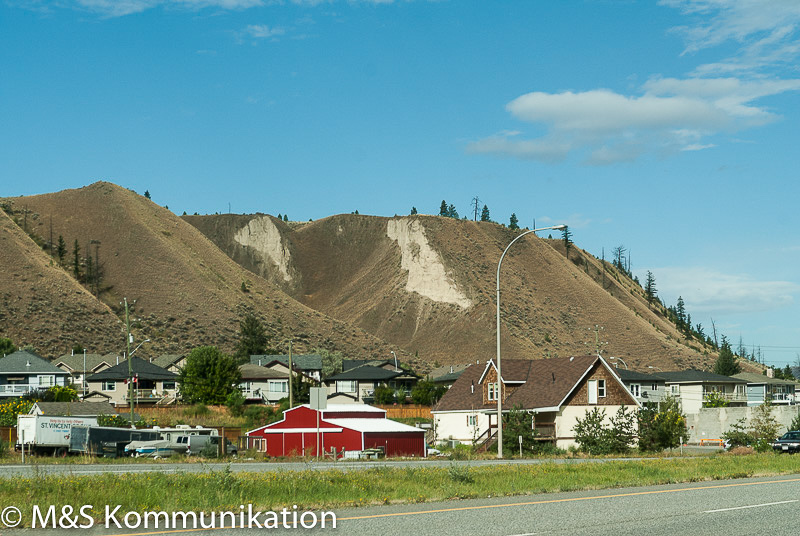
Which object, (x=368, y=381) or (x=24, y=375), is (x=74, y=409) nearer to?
(x=24, y=375)

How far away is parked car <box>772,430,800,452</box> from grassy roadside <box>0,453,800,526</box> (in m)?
21.7

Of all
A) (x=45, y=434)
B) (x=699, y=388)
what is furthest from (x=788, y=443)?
(x=699, y=388)

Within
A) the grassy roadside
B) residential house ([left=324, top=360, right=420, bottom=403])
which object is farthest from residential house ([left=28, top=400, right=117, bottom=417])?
the grassy roadside

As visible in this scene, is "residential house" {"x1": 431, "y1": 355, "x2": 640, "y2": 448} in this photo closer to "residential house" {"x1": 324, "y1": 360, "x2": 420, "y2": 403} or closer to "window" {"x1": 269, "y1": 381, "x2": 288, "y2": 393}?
"window" {"x1": 269, "y1": 381, "x2": 288, "y2": 393}

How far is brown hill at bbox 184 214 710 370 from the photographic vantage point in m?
156

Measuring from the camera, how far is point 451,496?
61.1ft

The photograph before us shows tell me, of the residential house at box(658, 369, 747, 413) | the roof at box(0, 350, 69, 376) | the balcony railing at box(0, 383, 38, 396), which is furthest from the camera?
the residential house at box(658, 369, 747, 413)

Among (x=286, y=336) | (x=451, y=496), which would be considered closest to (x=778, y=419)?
(x=451, y=496)

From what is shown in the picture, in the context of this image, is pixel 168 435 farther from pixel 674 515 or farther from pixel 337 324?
pixel 337 324

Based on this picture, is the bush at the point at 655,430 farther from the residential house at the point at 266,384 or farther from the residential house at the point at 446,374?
the residential house at the point at 446,374

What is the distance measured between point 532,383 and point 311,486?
43.1 metres

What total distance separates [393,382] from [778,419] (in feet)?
166

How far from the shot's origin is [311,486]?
1875 cm

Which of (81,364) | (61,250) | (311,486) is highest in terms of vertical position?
(61,250)
